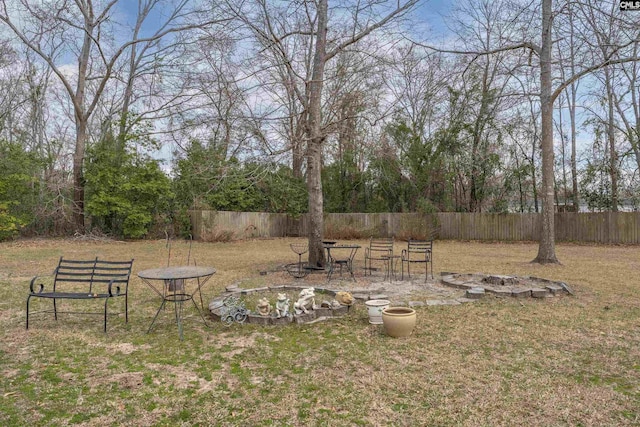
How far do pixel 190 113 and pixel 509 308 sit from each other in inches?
647

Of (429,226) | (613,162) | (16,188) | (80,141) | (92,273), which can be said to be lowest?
(92,273)

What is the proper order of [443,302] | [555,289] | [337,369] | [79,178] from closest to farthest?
1. [337,369]
2. [443,302]
3. [555,289]
4. [79,178]

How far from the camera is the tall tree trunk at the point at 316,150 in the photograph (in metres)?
7.66

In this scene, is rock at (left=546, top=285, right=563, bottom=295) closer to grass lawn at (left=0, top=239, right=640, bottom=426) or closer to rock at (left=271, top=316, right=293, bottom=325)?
grass lawn at (left=0, top=239, right=640, bottom=426)

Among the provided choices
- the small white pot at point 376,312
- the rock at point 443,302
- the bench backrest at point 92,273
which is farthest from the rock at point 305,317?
the bench backrest at point 92,273

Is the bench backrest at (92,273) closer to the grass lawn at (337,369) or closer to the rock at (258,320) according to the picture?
the grass lawn at (337,369)

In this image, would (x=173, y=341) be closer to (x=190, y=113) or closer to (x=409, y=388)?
(x=409, y=388)

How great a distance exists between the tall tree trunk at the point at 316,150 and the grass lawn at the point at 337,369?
281 cm

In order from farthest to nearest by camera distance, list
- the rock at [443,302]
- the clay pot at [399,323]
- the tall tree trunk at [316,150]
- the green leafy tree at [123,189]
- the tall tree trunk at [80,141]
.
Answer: the tall tree trunk at [80,141], the green leafy tree at [123,189], the tall tree trunk at [316,150], the rock at [443,302], the clay pot at [399,323]

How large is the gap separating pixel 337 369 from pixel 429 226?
583 inches

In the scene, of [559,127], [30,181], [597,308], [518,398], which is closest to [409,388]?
[518,398]

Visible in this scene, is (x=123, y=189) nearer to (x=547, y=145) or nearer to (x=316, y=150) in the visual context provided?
(x=316, y=150)

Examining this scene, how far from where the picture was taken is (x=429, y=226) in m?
17.2

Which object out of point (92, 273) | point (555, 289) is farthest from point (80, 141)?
point (555, 289)
